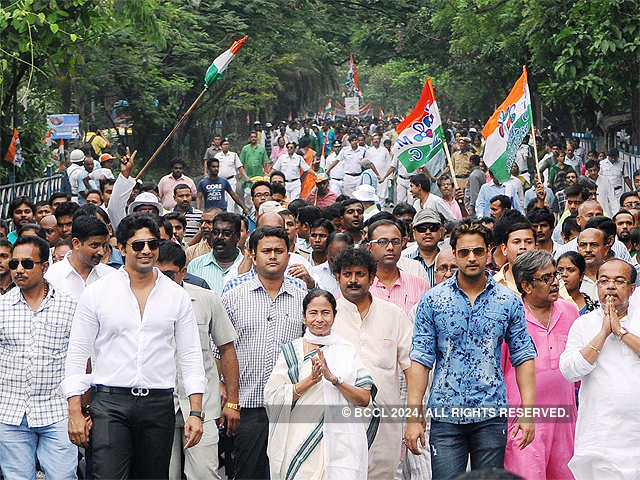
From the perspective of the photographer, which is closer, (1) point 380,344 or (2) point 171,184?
(1) point 380,344

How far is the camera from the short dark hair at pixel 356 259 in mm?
7078

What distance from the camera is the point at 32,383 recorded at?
6.62 meters

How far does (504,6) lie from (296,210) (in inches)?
630

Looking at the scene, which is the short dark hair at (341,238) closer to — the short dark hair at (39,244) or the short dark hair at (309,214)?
the short dark hair at (309,214)

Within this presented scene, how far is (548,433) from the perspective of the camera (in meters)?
6.50

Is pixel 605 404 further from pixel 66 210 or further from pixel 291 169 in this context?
pixel 291 169

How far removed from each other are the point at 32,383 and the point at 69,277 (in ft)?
3.39

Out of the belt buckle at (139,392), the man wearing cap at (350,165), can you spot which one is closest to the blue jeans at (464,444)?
the belt buckle at (139,392)

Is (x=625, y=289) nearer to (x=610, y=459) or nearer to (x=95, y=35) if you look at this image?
(x=610, y=459)

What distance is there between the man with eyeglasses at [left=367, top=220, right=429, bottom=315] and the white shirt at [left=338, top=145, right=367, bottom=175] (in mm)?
13350

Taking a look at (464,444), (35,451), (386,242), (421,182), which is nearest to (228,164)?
(421,182)

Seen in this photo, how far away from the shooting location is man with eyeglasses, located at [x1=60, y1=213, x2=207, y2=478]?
6062 mm

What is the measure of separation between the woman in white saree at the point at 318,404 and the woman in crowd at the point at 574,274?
6.55 ft

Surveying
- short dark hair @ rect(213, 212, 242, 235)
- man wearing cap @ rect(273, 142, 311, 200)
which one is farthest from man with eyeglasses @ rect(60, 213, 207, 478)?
man wearing cap @ rect(273, 142, 311, 200)
